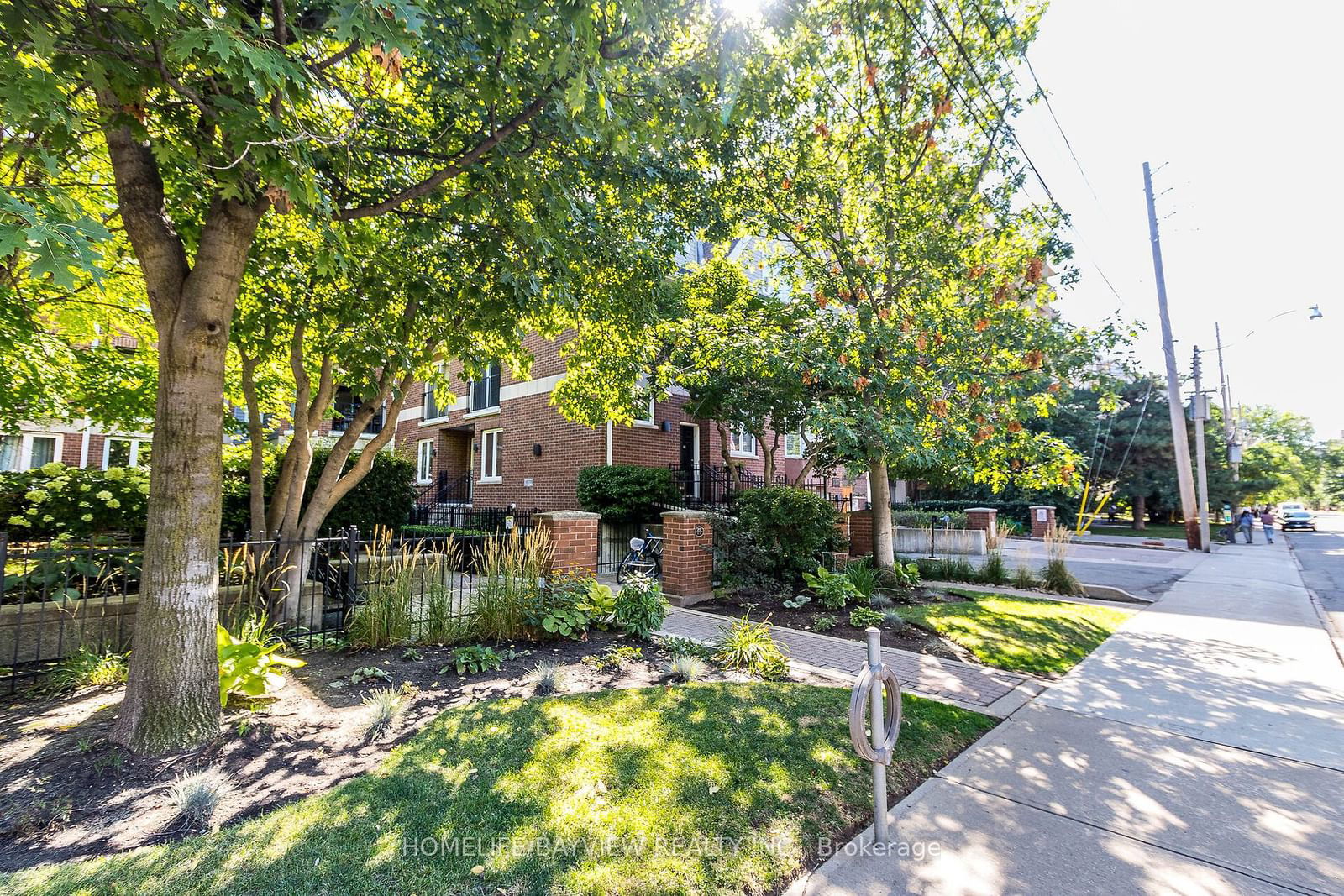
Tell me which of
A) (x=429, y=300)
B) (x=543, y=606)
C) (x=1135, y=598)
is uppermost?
(x=429, y=300)

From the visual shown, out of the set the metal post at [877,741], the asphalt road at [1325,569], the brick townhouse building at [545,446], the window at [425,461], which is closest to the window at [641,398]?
the brick townhouse building at [545,446]

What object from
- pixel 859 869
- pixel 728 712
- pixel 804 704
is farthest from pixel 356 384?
pixel 859 869

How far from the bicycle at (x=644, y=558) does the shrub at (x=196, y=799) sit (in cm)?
680

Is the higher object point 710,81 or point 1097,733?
point 710,81

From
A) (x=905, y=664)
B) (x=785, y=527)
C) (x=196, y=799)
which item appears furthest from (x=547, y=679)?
(x=785, y=527)

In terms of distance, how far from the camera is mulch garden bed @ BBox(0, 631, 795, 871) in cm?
273

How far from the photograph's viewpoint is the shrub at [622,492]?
1288 cm

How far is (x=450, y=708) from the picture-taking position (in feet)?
14.1

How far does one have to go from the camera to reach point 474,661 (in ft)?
17.0

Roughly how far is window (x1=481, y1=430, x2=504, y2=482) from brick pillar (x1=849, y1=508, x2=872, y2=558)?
975 cm

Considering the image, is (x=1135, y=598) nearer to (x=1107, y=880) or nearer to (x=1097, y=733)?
(x=1097, y=733)

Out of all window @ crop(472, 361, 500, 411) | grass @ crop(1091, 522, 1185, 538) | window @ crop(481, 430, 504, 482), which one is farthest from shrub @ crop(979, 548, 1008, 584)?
grass @ crop(1091, 522, 1185, 538)

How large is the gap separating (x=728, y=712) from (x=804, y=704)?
65 cm

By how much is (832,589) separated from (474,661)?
501 cm
